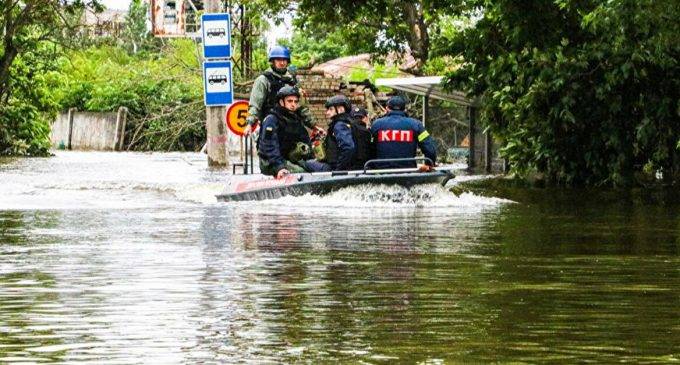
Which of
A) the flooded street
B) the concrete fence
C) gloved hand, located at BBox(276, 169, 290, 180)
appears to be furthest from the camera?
the concrete fence

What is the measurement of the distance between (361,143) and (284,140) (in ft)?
3.85

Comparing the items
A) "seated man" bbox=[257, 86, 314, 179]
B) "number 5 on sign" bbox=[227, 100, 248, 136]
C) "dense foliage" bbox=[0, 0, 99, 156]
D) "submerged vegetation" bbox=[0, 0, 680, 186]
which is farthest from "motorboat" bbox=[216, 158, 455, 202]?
"dense foliage" bbox=[0, 0, 99, 156]

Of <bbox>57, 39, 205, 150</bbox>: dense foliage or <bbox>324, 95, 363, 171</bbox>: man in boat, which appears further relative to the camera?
<bbox>57, 39, 205, 150</bbox>: dense foliage

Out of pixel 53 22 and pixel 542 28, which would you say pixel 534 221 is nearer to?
pixel 542 28

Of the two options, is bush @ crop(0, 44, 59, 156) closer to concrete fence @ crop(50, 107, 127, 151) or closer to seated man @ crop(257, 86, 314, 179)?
concrete fence @ crop(50, 107, 127, 151)

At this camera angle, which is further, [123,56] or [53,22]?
[123,56]

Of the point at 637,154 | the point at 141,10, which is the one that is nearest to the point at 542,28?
the point at 637,154

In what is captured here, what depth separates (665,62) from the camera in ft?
87.0

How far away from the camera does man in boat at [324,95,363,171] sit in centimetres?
2205

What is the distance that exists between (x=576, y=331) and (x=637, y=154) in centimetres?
1958

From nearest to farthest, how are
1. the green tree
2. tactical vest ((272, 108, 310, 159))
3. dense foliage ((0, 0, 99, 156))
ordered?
1. tactical vest ((272, 108, 310, 159))
2. dense foliage ((0, 0, 99, 156))
3. the green tree

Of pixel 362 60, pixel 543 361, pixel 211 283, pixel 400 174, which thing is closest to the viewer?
pixel 543 361

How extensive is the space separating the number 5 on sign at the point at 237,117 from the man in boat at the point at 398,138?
31.8ft

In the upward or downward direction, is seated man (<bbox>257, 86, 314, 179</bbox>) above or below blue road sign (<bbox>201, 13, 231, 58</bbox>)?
below
